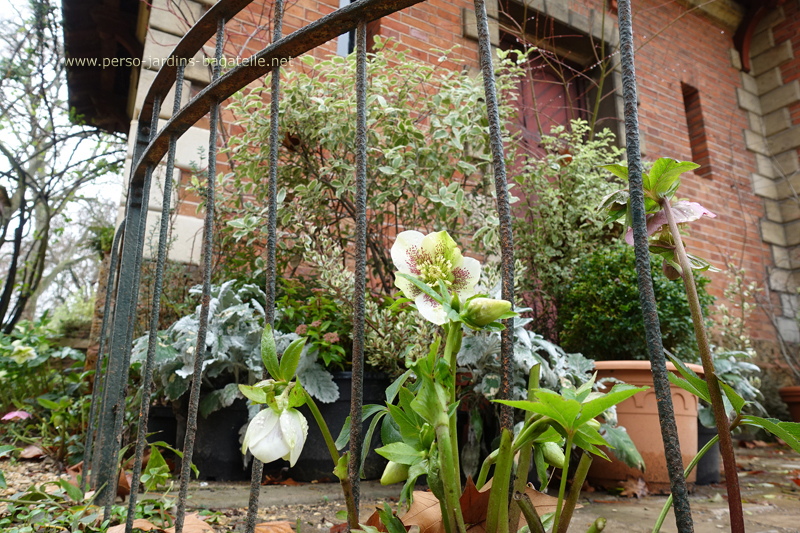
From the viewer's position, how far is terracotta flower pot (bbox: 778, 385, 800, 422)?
4324 millimetres

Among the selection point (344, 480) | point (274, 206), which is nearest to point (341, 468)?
point (344, 480)

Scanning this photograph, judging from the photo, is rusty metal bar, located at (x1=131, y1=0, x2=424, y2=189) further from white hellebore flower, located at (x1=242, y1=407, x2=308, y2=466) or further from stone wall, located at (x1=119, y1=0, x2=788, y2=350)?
stone wall, located at (x1=119, y1=0, x2=788, y2=350)

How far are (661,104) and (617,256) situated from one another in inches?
130

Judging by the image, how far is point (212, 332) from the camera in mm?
1958

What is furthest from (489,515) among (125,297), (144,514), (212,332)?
(212,332)

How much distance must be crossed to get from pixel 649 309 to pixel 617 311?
217 centimetres

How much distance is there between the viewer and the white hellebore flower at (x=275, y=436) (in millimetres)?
577

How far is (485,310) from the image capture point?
525 millimetres

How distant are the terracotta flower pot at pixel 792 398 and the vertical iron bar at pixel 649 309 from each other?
16.6 feet

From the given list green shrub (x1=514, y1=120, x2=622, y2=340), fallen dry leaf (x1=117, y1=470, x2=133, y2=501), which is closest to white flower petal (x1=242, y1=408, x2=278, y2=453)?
fallen dry leaf (x1=117, y1=470, x2=133, y2=501)

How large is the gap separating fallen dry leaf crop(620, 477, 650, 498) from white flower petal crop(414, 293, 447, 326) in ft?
5.79

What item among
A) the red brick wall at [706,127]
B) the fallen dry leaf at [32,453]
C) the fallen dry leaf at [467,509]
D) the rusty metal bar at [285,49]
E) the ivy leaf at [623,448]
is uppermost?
the red brick wall at [706,127]

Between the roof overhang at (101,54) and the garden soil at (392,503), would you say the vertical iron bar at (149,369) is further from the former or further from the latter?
the roof overhang at (101,54)

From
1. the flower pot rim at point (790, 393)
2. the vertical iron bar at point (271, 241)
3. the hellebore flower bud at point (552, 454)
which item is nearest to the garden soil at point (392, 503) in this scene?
the vertical iron bar at point (271, 241)
